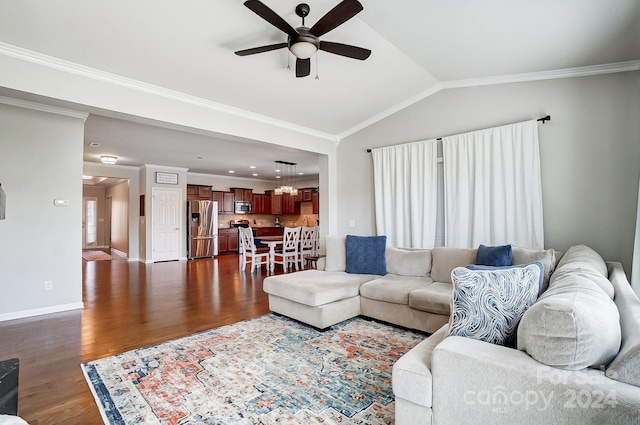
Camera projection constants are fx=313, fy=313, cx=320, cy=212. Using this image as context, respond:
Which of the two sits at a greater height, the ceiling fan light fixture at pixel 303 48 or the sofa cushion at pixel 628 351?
the ceiling fan light fixture at pixel 303 48

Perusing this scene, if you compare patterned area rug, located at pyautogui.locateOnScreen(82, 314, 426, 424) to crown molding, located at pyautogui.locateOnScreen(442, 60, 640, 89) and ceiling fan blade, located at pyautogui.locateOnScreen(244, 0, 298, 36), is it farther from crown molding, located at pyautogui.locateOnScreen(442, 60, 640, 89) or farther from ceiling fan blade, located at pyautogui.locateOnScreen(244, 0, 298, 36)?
crown molding, located at pyautogui.locateOnScreen(442, 60, 640, 89)

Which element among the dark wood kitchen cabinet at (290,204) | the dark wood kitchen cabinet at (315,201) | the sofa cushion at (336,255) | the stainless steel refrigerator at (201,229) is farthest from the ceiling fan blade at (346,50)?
the dark wood kitchen cabinet at (290,204)

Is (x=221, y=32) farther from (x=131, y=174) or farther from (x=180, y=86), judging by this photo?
(x=131, y=174)

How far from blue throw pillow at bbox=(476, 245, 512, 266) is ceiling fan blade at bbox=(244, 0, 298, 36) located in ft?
9.17

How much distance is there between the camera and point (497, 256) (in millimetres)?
3170

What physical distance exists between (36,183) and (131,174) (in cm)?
526

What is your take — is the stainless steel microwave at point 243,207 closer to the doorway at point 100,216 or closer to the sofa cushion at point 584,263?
the doorway at point 100,216

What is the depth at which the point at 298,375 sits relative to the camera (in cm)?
242

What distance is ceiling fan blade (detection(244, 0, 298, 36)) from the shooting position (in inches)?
81.4

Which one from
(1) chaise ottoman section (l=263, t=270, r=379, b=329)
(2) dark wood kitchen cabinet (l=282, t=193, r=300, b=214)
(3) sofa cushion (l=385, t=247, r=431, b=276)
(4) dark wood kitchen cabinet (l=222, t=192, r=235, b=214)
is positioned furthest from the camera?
(2) dark wood kitchen cabinet (l=282, t=193, r=300, b=214)

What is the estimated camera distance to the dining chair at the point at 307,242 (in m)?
7.51

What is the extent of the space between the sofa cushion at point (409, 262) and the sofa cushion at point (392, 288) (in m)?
0.11

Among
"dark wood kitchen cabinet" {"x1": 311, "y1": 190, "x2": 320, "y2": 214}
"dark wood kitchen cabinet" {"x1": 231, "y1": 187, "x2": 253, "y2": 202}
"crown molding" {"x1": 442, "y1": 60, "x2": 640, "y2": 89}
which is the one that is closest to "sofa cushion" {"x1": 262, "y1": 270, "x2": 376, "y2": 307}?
"crown molding" {"x1": 442, "y1": 60, "x2": 640, "y2": 89}

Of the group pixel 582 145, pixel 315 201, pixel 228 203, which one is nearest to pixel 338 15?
pixel 582 145
